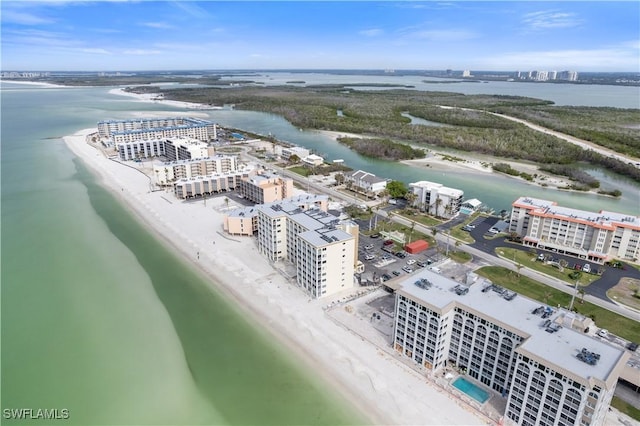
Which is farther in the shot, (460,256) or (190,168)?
(190,168)

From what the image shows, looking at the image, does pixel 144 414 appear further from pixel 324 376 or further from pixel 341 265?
pixel 341 265

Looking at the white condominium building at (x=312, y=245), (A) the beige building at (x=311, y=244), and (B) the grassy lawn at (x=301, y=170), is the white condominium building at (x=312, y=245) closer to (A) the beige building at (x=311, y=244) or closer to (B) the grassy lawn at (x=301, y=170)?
(A) the beige building at (x=311, y=244)

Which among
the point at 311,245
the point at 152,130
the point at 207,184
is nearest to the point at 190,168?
the point at 207,184

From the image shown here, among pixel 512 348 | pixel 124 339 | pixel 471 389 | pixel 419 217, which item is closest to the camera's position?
pixel 512 348

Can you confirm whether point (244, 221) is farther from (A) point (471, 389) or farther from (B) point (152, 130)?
(B) point (152, 130)

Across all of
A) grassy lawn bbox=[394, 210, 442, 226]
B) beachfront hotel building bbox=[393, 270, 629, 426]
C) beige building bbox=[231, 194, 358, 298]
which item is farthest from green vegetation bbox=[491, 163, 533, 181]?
beachfront hotel building bbox=[393, 270, 629, 426]

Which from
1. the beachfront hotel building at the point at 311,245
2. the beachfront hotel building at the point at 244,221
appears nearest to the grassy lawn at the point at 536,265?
the beachfront hotel building at the point at 311,245

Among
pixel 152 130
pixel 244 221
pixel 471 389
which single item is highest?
pixel 152 130

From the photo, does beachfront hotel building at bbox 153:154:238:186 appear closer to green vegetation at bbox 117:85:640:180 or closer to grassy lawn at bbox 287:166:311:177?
grassy lawn at bbox 287:166:311:177
